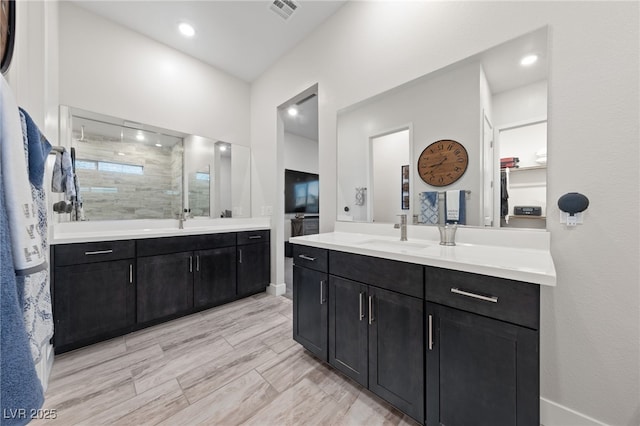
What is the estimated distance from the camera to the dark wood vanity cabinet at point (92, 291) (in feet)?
5.78

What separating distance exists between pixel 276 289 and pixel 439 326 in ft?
7.54

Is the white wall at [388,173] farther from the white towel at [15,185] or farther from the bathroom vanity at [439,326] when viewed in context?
the white towel at [15,185]

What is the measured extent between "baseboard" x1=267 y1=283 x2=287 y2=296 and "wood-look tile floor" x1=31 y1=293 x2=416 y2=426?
0.87 metres

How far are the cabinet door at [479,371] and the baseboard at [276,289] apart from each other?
7.23ft

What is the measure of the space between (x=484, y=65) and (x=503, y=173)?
26.5 inches

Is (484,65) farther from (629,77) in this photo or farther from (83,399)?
(83,399)

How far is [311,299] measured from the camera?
1.69 m

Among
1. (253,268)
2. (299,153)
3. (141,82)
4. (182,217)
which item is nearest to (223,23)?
(141,82)

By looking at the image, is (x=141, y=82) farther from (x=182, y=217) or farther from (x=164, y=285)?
(x=164, y=285)

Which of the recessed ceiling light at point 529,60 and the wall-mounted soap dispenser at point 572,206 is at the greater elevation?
the recessed ceiling light at point 529,60

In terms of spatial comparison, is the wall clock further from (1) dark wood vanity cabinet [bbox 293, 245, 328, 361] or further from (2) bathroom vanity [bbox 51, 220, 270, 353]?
(1) dark wood vanity cabinet [bbox 293, 245, 328, 361]

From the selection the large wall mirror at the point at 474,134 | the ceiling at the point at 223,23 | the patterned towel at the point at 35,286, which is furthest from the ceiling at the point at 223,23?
the patterned towel at the point at 35,286

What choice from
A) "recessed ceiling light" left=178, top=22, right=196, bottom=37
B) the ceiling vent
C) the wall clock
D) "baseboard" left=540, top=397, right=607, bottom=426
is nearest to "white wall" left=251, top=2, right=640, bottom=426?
"baseboard" left=540, top=397, right=607, bottom=426

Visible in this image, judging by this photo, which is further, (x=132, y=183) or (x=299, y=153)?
(x=299, y=153)
